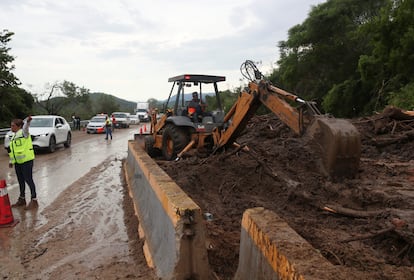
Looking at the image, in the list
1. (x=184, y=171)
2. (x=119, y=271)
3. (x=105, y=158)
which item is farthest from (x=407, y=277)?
(x=105, y=158)

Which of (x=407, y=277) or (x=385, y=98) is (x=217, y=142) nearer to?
(x=407, y=277)

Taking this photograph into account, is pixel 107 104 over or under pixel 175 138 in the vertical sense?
under

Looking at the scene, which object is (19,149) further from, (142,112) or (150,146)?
(142,112)

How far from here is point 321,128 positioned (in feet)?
17.9

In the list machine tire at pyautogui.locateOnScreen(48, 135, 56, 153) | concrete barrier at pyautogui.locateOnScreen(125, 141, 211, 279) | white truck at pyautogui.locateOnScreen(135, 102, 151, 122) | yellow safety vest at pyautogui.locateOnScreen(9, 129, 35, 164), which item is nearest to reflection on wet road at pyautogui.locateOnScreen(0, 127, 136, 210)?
machine tire at pyautogui.locateOnScreen(48, 135, 56, 153)

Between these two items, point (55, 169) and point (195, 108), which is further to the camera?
point (55, 169)

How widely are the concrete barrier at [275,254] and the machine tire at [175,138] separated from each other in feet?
21.0

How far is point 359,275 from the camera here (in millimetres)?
2441

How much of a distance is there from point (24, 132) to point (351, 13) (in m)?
27.2

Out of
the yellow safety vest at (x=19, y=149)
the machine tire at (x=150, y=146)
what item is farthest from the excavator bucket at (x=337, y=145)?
the machine tire at (x=150, y=146)

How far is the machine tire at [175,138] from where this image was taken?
987 cm

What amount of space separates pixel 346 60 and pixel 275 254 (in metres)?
28.5

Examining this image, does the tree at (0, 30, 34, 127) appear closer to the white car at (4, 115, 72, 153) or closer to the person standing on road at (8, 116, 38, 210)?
the white car at (4, 115, 72, 153)

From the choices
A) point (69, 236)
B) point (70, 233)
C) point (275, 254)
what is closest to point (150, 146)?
point (70, 233)
